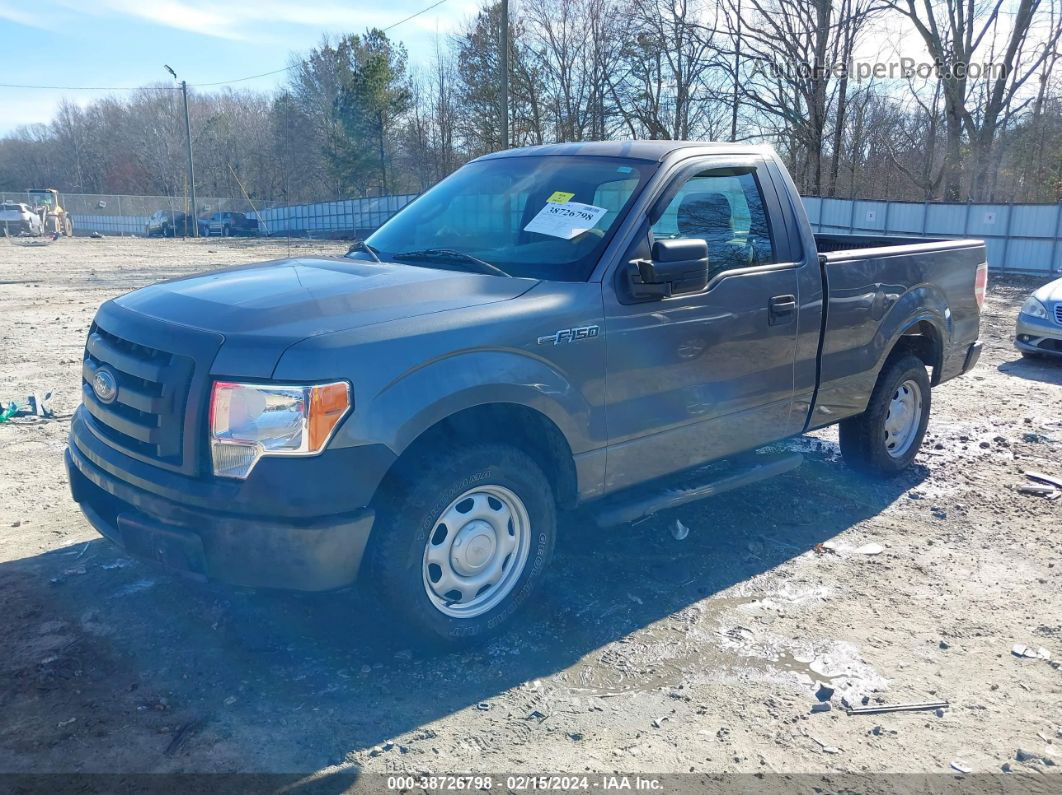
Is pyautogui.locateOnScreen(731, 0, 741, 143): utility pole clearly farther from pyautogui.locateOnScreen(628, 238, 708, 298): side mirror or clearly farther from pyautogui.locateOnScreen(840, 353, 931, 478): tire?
pyautogui.locateOnScreen(628, 238, 708, 298): side mirror

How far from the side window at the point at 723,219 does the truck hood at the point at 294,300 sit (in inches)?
40.2

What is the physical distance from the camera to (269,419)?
2.91 metres

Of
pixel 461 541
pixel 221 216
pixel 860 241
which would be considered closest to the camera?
pixel 461 541

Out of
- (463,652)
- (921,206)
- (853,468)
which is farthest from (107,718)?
(921,206)

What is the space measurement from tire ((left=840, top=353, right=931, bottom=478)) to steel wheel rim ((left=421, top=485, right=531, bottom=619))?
10.2 ft

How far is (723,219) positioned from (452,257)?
1.52m

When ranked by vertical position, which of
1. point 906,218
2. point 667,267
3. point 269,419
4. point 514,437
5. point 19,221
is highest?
point 19,221

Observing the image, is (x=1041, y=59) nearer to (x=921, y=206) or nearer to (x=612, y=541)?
(x=921, y=206)

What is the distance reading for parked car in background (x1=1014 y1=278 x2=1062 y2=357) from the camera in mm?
10086

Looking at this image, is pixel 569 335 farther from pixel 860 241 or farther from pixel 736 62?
pixel 736 62

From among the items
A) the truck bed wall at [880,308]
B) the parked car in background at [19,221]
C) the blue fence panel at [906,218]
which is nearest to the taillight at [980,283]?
the truck bed wall at [880,308]

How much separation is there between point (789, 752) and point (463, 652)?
133cm

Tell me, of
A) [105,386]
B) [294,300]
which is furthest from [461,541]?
[105,386]

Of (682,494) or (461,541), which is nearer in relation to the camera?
(461,541)
